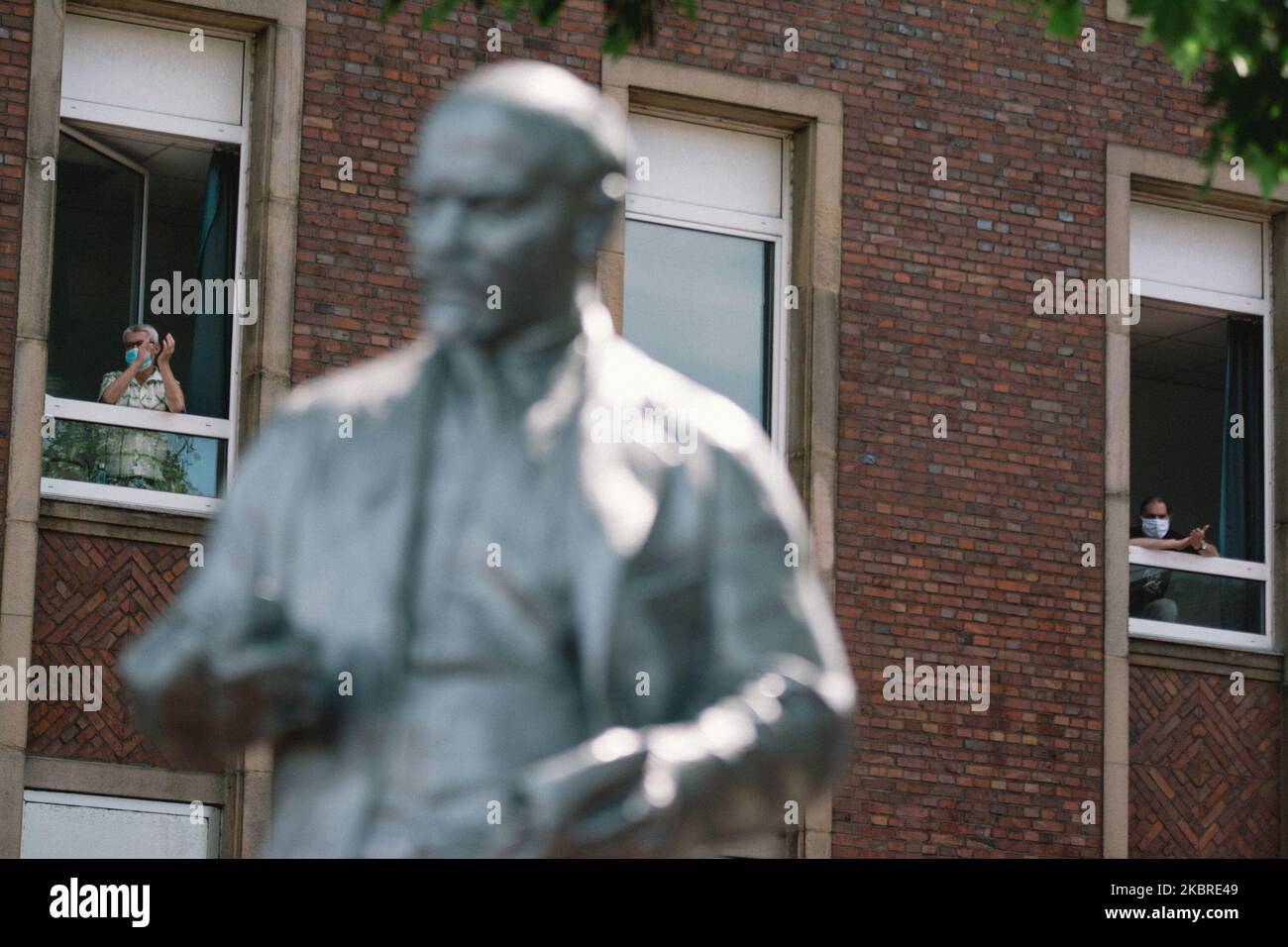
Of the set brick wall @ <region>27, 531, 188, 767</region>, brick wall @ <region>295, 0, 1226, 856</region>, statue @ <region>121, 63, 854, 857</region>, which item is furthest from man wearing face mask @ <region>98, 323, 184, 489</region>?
statue @ <region>121, 63, 854, 857</region>

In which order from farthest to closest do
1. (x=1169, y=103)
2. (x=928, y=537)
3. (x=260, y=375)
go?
1. (x=1169, y=103)
2. (x=928, y=537)
3. (x=260, y=375)


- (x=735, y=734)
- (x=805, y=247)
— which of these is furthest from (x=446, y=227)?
(x=805, y=247)

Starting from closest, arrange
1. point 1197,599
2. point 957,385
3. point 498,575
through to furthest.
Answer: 1. point 498,575
2. point 957,385
3. point 1197,599

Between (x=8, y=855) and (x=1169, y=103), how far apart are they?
899cm

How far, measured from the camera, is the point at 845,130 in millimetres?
18156

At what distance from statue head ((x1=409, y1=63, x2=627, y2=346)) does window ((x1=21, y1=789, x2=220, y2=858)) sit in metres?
12.2

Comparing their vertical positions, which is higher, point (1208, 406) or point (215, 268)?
point (215, 268)

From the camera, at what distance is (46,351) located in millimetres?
15797

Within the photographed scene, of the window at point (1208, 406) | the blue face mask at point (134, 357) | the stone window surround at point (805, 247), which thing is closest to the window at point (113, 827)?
the blue face mask at point (134, 357)

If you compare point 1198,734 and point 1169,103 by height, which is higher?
point 1169,103

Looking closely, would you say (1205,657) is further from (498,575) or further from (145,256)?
(498,575)

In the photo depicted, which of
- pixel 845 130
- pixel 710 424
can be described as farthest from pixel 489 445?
pixel 845 130

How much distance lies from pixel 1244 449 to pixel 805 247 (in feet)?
12.1

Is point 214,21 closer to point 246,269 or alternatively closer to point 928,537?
point 246,269
